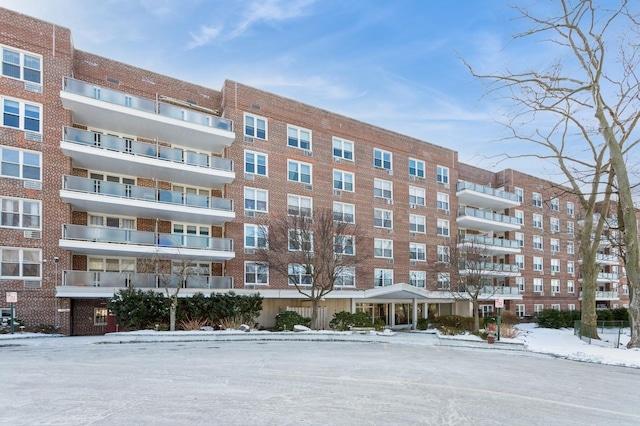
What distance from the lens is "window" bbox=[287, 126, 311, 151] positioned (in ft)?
106

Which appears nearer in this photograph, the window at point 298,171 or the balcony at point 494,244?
the window at point 298,171

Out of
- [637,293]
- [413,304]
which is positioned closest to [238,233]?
[413,304]

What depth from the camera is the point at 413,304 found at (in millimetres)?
35219

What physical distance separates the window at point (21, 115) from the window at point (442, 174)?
1221 inches

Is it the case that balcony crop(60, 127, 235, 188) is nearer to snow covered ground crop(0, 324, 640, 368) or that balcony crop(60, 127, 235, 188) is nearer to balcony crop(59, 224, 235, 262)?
balcony crop(59, 224, 235, 262)

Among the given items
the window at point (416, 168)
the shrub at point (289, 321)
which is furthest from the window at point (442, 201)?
the shrub at point (289, 321)

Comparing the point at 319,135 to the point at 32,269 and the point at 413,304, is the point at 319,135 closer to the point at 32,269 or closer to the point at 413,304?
the point at 413,304

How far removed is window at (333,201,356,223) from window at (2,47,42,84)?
2000cm

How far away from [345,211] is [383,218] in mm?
3987

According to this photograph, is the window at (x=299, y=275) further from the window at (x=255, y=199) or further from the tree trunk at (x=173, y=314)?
the tree trunk at (x=173, y=314)

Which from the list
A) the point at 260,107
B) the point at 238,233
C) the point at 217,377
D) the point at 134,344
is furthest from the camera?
the point at 260,107

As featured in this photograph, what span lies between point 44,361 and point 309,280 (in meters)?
19.8

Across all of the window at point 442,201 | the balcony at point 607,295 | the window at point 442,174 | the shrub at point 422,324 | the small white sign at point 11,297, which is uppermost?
the window at point 442,174

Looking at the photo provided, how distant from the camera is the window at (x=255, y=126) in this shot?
1189 inches
